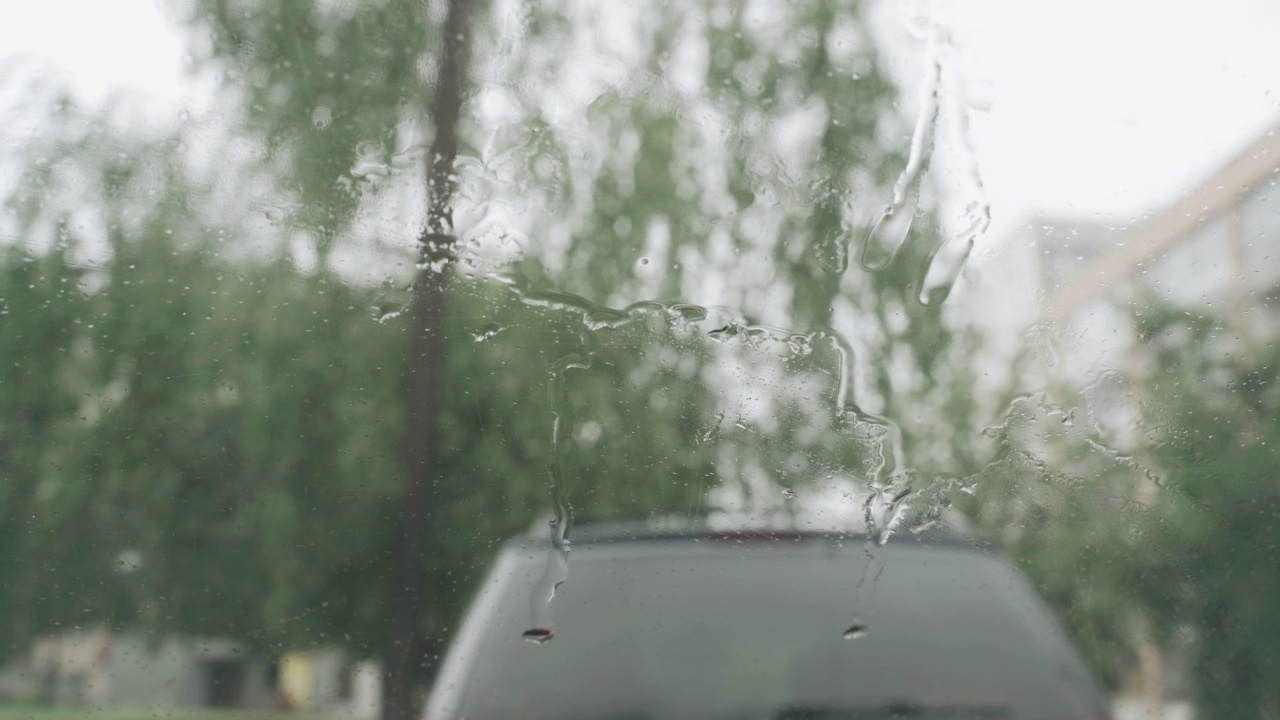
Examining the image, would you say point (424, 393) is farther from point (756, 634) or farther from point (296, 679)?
point (756, 634)

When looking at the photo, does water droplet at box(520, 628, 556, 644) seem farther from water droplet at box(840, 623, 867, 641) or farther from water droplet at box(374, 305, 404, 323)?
water droplet at box(374, 305, 404, 323)

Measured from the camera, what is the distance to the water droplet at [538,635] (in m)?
1.84

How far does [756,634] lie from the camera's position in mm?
1895

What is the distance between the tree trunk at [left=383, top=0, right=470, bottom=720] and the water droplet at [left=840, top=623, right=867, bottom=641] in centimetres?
84

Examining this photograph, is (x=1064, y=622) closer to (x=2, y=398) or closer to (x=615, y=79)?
(x=615, y=79)

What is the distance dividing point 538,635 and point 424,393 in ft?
1.82

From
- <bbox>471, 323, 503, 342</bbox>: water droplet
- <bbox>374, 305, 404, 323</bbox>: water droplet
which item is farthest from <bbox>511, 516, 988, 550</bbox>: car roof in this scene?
<bbox>374, 305, 404, 323</bbox>: water droplet

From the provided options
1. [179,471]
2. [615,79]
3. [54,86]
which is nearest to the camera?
[179,471]

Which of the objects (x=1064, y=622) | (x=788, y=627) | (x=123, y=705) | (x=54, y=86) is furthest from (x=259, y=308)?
(x=1064, y=622)

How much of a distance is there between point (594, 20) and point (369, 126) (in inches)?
23.0

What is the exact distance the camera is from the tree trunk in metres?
1.85

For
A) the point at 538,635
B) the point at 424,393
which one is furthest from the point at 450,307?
the point at 538,635

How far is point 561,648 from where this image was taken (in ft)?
6.03

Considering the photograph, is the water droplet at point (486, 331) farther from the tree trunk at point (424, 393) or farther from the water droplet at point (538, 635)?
the water droplet at point (538, 635)
